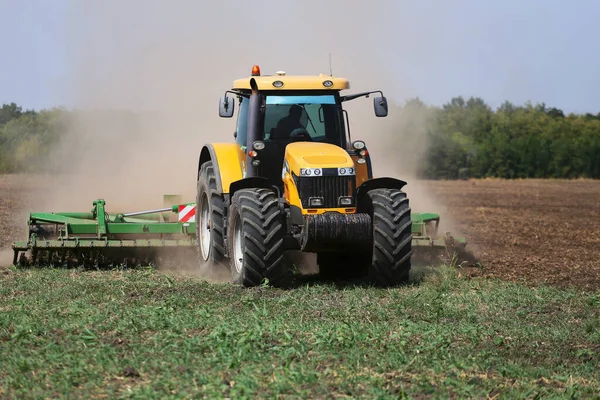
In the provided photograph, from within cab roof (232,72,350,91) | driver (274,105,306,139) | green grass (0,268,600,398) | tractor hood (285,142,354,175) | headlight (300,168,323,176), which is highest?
cab roof (232,72,350,91)

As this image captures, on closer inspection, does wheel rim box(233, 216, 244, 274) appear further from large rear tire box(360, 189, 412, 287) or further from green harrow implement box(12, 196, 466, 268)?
green harrow implement box(12, 196, 466, 268)

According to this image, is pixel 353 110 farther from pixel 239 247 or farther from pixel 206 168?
pixel 239 247

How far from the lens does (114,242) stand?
41.1 feet

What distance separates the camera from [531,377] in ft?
22.6

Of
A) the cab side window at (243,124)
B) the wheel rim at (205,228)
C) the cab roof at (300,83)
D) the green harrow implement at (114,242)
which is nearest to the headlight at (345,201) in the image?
the cab roof at (300,83)

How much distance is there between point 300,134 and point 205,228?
7.49 ft

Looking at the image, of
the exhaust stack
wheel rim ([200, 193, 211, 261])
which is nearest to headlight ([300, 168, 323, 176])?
the exhaust stack

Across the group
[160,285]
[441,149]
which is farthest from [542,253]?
[441,149]

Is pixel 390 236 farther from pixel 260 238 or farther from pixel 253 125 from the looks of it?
pixel 253 125

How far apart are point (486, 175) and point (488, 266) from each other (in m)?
47.5

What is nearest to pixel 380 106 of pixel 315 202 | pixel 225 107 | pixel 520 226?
pixel 315 202

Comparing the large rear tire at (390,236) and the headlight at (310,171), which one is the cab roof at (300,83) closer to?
the headlight at (310,171)

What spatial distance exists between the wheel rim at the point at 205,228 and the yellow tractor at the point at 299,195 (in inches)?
23.5

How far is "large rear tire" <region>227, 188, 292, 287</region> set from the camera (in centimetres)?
1057
